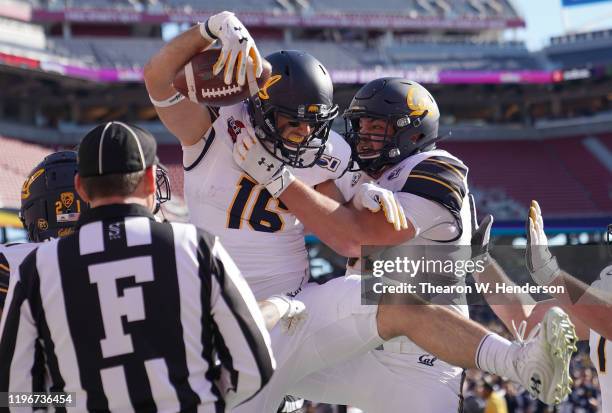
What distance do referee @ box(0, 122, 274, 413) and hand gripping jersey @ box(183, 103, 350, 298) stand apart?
3.79ft

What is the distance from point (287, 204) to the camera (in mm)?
4004

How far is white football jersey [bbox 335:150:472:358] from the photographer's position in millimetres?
4168

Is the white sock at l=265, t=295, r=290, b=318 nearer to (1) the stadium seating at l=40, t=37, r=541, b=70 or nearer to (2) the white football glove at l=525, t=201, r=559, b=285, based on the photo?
(2) the white football glove at l=525, t=201, r=559, b=285

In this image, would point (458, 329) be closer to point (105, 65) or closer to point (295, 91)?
point (295, 91)

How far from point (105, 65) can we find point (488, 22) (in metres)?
14.4

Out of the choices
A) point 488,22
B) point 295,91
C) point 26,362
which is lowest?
point 26,362

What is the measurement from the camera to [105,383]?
9.62 feet

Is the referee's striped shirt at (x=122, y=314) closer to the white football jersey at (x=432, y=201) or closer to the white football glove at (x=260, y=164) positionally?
the white football glove at (x=260, y=164)


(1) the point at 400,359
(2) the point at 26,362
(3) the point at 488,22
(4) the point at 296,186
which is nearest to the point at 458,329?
(1) the point at 400,359

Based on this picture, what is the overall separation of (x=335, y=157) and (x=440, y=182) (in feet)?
1.72

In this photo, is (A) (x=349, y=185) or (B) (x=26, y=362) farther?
(A) (x=349, y=185)

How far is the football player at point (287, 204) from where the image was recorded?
376cm

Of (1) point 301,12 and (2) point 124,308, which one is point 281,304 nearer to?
(2) point 124,308

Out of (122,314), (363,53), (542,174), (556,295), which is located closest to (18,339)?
(122,314)
